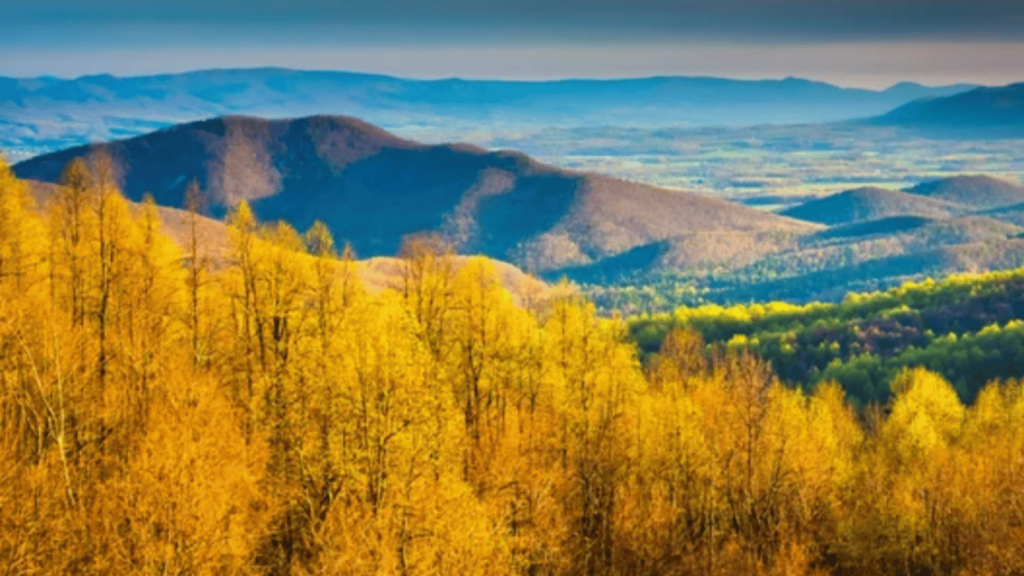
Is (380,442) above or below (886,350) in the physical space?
above

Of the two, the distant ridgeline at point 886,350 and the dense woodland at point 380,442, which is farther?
the distant ridgeline at point 886,350

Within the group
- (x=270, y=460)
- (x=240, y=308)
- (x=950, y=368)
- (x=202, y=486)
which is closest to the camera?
(x=202, y=486)

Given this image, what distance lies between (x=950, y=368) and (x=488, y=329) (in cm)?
12344

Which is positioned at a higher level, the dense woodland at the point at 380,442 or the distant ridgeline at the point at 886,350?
the dense woodland at the point at 380,442

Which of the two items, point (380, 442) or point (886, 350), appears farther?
point (886, 350)

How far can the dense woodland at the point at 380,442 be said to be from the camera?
36375 mm

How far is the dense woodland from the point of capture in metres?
36.4

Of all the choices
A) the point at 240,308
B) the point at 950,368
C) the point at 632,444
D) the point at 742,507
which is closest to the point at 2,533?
the point at 240,308

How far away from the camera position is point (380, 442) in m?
38.5

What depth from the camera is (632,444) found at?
63.1 metres

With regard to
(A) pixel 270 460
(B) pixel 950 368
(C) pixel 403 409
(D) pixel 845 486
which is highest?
(C) pixel 403 409

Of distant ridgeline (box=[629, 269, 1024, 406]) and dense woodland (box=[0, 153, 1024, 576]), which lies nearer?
dense woodland (box=[0, 153, 1024, 576])

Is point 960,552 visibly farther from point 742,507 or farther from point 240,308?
point 240,308

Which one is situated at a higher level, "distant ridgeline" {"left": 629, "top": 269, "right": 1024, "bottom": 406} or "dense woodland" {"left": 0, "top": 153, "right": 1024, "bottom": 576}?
"dense woodland" {"left": 0, "top": 153, "right": 1024, "bottom": 576}
